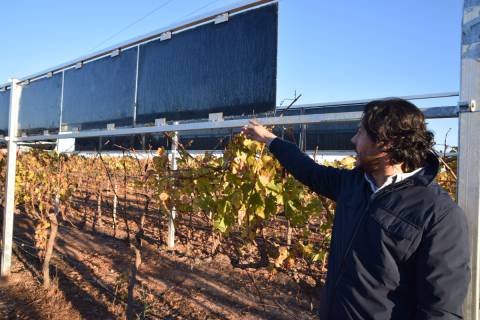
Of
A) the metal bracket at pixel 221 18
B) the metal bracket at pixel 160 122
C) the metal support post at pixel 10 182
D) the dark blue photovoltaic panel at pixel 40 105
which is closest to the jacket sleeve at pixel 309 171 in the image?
the metal bracket at pixel 221 18

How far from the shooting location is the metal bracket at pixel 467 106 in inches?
51.6

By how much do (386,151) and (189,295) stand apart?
3.93m

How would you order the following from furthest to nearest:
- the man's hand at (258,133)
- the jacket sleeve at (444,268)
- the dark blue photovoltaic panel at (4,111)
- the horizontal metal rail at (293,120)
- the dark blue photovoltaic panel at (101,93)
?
the dark blue photovoltaic panel at (4,111) → the dark blue photovoltaic panel at (101,93) → the man's hand at (258,133) → the horizontal metal rail at (293,120) → the jacket sleeve at (444,268)

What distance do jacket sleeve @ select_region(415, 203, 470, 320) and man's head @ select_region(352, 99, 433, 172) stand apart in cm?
20

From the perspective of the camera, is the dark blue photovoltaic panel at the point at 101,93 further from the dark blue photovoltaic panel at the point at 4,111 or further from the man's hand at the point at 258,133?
the dark blue photovoltaic panel at the point at 4,111

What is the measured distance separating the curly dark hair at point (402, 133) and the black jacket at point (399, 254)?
52 millimetres

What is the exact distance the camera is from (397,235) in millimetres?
1215

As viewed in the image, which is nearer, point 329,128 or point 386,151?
point 386,151

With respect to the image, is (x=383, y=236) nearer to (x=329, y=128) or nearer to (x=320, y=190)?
(x=320, y=190)

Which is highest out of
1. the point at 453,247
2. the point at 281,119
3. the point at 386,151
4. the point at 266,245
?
the point at 281,119

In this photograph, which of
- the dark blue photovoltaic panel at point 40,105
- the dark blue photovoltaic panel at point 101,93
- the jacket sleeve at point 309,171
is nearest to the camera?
Result: the jacket sleeve at point 309,171

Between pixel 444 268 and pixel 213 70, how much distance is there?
6.39ft

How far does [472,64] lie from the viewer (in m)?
1.33

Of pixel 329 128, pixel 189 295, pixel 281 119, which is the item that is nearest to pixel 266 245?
pixel 281 119
